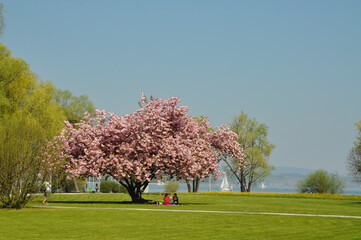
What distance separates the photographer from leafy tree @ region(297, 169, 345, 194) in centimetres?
5922

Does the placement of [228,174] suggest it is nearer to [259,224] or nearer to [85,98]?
[85,98]

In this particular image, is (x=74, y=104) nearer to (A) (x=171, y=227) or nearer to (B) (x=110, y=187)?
(B) (x=110, y=187)

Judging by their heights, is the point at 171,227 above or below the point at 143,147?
below

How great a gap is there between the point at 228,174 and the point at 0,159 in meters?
50.5

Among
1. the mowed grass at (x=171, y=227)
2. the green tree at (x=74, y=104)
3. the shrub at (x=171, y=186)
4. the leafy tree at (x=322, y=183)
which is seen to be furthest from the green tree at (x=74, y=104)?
the mowed grass at (x=171, y=227)

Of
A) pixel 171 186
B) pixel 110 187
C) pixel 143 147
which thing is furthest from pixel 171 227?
pixel 110 187

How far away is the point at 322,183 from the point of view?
59.6 meters

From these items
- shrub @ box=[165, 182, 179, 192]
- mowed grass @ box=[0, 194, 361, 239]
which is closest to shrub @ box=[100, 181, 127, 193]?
shrub @ box=[165, 182, 179, 192]

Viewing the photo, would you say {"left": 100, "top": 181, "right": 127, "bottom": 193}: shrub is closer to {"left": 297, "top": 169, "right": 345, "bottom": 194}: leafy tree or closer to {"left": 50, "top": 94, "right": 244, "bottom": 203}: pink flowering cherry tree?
{"left": 297, "top": 169, "right": 345, "bottom": 194}: leafy tree

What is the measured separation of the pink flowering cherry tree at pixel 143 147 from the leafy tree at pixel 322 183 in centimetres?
3034

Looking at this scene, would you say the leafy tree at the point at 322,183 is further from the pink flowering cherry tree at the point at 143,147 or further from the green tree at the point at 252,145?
the pink flowering cherry tree at the point at 143,147

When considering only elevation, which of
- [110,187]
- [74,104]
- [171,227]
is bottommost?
[171,227]

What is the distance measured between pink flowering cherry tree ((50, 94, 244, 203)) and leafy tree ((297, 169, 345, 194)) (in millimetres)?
30344

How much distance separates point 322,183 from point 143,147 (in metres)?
35.5
